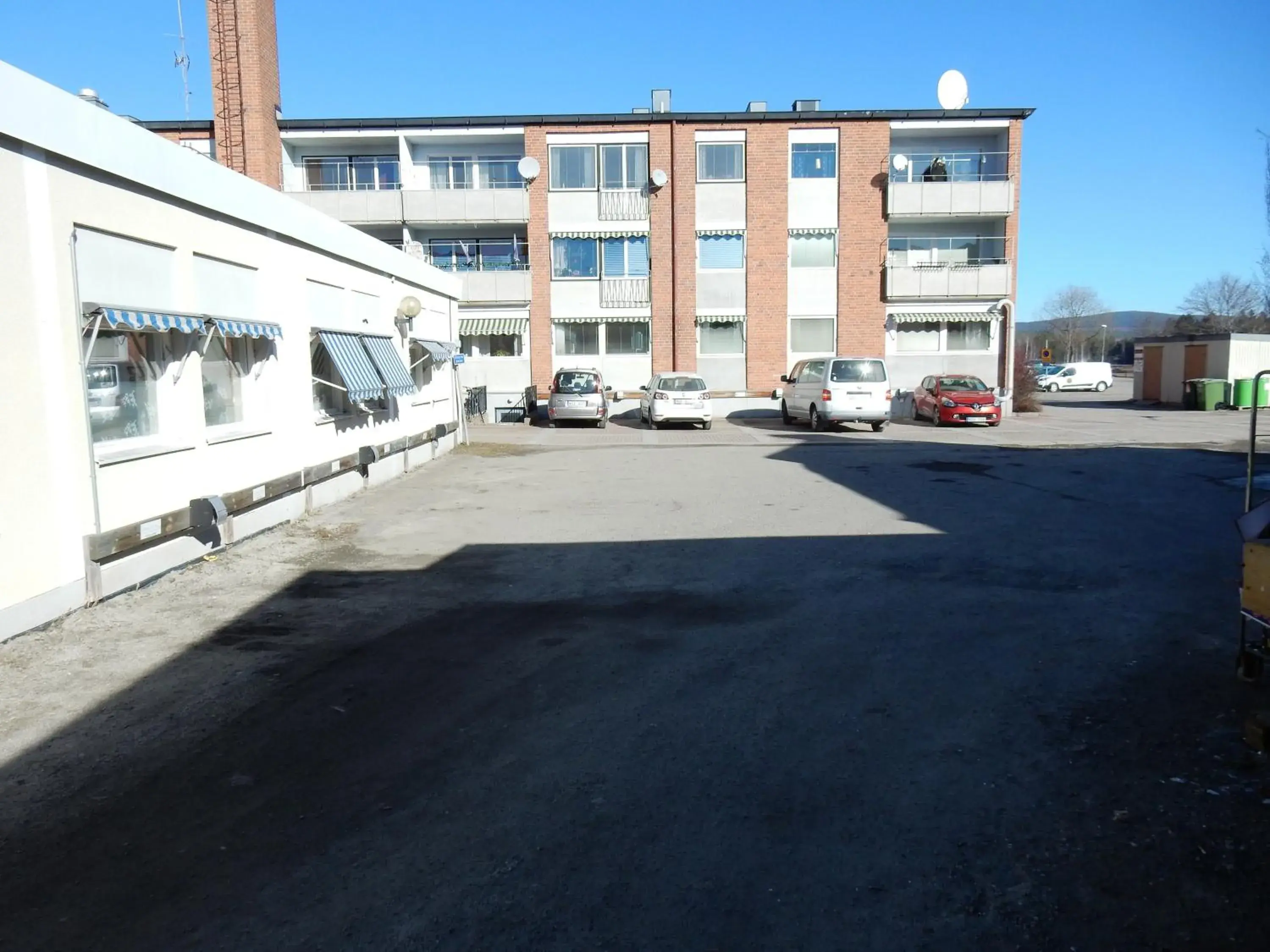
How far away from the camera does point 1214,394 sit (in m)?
35.7

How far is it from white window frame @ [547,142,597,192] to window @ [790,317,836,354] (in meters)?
8.48

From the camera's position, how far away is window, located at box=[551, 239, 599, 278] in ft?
109

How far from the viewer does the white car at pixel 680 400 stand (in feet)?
89.9

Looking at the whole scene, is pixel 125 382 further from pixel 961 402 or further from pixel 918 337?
pixel 918 337

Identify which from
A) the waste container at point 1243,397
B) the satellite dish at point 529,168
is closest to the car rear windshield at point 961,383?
the waste container at point 1243,397

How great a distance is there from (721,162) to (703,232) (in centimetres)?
255

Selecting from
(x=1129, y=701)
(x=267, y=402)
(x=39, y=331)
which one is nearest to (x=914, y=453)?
(x=267, y=402)

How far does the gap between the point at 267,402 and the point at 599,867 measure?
29.5 ft

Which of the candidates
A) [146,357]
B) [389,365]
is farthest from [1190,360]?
[146,357]

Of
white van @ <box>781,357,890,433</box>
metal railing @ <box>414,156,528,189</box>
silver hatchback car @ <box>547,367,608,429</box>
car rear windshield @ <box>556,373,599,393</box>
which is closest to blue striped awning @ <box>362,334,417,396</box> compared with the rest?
silver hatchback car @ <box>547,367,608,429</box>

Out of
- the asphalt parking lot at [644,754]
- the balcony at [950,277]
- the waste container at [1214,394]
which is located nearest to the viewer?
the asphalt parking lot at [644,754]

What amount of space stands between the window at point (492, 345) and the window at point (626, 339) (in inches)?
127

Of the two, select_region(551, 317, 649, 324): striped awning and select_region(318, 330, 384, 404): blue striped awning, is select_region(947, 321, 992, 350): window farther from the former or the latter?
select_region(318, 330, 384, 404): blue striped awning

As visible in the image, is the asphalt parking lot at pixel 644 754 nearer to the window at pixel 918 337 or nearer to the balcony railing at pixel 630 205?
the window at pixel 918 337
